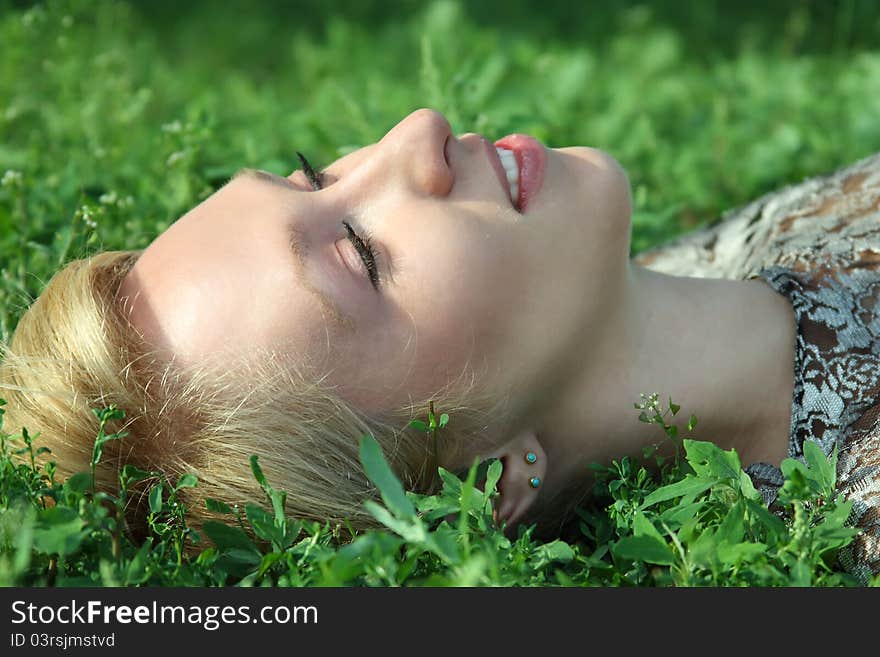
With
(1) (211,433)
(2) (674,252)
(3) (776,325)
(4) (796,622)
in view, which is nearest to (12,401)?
(1) (211,433)

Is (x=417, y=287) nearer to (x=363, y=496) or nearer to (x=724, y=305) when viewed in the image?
(x=363, y=496)

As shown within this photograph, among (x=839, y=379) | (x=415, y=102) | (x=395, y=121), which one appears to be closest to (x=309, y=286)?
(x=839, y=379)

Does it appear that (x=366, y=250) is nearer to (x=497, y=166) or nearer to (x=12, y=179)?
(x=497, y=166)

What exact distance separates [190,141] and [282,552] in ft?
6.85

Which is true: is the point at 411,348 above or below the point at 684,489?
above

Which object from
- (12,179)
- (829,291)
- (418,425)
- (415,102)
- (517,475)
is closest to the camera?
(418,425)

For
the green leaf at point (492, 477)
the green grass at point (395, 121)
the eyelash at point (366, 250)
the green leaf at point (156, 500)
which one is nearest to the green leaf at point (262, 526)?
the green grass at point (395, 121)

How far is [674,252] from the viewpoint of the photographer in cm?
354

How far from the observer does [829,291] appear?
2.73 metres

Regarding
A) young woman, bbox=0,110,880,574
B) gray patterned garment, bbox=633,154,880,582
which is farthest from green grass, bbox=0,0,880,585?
gray patterned garment, bbox=633,154,880,582

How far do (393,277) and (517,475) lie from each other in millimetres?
560

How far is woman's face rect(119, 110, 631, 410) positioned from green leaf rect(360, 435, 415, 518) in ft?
1.93

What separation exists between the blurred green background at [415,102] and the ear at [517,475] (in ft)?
4.38

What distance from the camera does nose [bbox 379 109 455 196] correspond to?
7.59 feet
